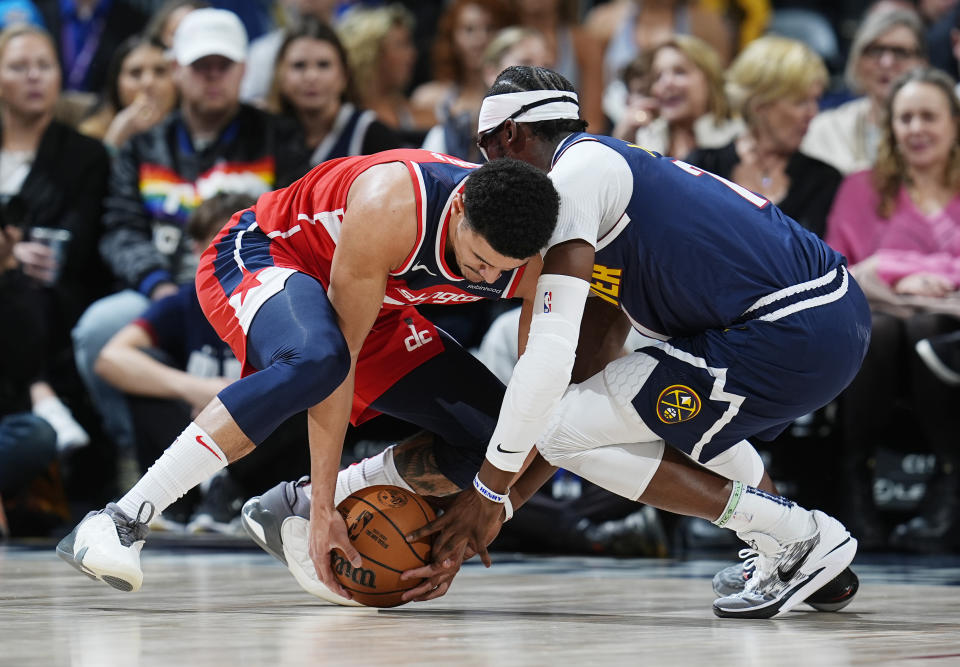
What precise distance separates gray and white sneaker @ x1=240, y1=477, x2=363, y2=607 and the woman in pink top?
2.44 m

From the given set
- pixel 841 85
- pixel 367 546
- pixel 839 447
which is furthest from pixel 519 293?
pixel 841 85

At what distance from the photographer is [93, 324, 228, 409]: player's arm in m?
5.66

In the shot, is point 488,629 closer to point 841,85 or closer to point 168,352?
point 168,352

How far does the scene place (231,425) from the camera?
3.32 m

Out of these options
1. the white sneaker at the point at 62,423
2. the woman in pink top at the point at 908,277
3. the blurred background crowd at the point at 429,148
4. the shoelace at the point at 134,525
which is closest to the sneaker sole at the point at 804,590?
the shoelace at the point at 134,525

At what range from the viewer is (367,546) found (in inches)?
136

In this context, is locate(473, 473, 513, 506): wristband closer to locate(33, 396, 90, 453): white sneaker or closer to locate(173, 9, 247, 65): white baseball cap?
locate(33, 396, 90, 453): white sneaker

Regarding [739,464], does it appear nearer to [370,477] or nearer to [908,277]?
[370,477]

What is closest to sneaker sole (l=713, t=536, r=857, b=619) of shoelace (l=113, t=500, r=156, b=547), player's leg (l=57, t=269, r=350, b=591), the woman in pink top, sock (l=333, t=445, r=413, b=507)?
sock (l=333, t=445, r=413, b=507)

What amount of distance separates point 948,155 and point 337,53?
9.21 feet

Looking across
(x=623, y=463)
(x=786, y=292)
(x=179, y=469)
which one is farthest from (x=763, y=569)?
(x=179, y=469)

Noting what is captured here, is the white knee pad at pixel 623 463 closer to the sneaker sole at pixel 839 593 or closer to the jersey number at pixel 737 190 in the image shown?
the sneaker sole at pixel 839 593

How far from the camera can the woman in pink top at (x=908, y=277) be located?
207 inches

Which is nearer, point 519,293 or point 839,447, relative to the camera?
point 519,293
